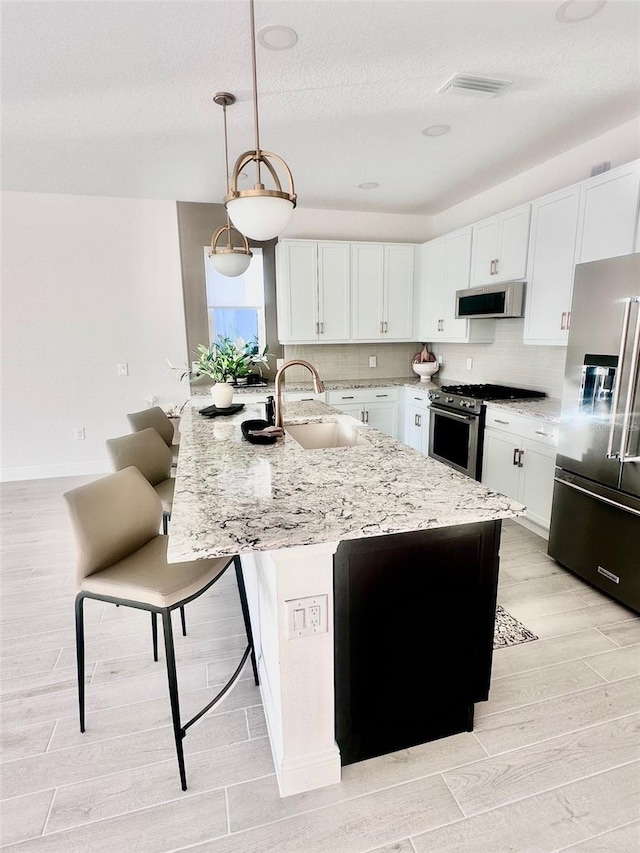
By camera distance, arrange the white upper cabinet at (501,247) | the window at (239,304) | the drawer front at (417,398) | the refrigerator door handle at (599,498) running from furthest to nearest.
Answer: the window at (239,304) < the drawer front at (417,398) < the white upper cabinet at (501,247) < the refrigerator door handle at (599,498)

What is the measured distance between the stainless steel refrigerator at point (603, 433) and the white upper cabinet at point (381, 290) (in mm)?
2653

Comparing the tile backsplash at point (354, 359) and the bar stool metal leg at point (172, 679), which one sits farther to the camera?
the tile backsplash at point (354, 359)

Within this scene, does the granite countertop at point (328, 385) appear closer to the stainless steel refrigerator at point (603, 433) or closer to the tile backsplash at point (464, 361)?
the tile backsplash at point (464, 361)

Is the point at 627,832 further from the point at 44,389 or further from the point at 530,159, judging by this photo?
the point at 44,389

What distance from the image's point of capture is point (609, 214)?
8.95 feet

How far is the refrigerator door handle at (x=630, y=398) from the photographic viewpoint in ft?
7.23

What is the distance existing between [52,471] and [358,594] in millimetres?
4488

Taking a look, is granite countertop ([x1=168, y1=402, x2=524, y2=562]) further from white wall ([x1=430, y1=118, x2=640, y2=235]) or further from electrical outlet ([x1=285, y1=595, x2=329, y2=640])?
white wall ([x1=430, y1=118, x2=640, y2=235])

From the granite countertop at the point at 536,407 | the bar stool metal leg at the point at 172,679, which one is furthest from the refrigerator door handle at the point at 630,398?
the bar stool metal leg at the point at 172,679

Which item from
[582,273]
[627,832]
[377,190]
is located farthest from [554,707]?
[377,190]

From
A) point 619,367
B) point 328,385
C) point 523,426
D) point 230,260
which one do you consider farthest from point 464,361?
point 230,260

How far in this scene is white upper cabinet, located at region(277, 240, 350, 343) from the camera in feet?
15.5

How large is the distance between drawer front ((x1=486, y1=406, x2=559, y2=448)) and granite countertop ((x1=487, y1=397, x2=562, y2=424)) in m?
0.03

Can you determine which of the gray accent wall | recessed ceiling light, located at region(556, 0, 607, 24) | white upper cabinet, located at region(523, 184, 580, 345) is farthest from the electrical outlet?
the gray accent wall
